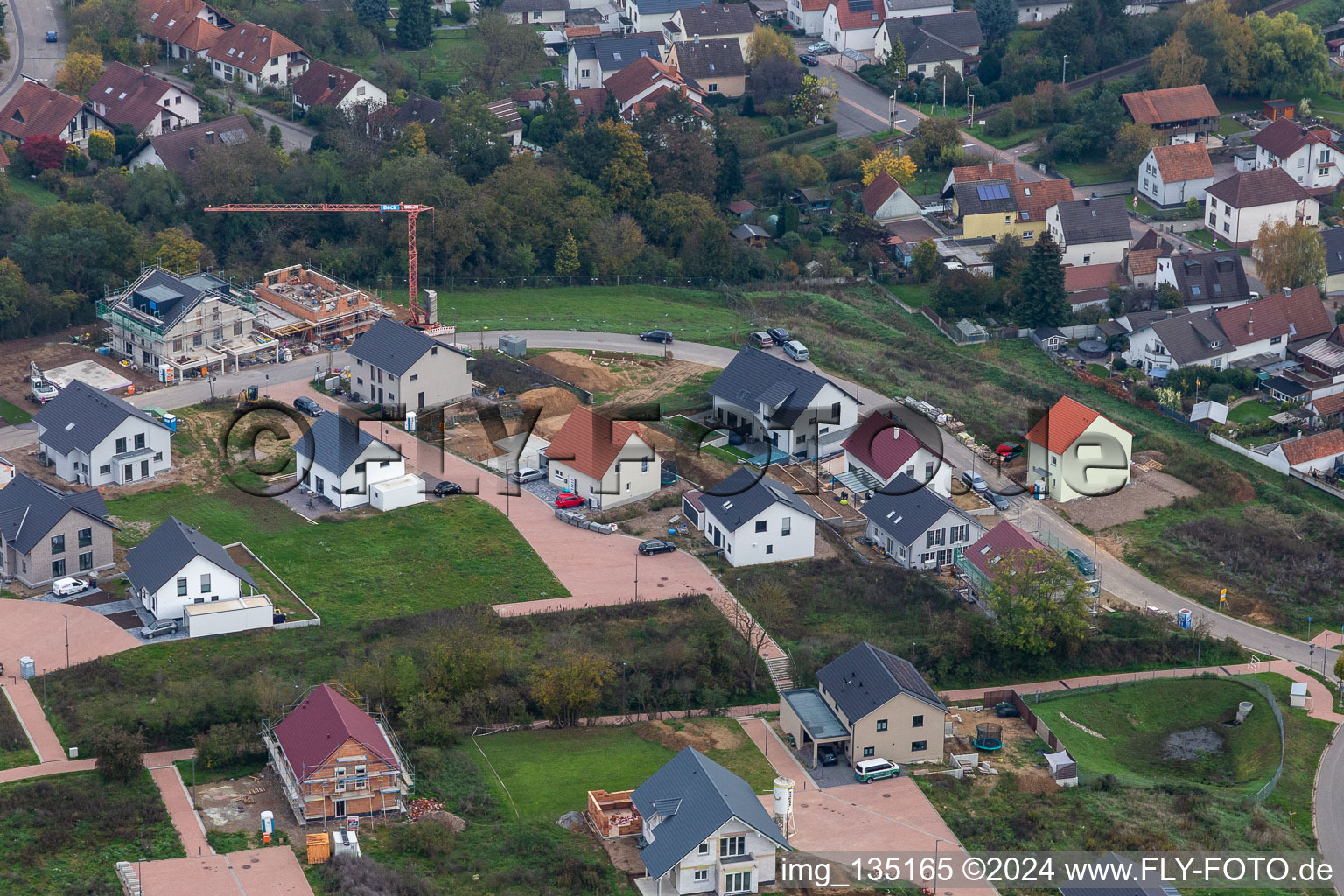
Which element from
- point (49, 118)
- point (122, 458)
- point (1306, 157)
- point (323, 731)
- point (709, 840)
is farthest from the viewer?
point (1306, 157)

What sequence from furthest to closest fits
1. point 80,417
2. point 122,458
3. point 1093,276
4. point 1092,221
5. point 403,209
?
point 1092,221 → point 1093,276 → point 403,209 → point 80,417 → point 122,458

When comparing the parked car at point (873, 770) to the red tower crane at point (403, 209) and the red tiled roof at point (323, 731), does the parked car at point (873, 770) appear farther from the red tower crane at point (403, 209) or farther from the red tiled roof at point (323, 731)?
the red tower crane at point (403, 209)

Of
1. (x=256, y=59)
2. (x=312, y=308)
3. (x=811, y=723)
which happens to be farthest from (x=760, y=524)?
(x=256, y=59)

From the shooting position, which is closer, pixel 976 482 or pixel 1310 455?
pixel 976 482

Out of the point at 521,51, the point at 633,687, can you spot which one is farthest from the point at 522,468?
the point at 521,51

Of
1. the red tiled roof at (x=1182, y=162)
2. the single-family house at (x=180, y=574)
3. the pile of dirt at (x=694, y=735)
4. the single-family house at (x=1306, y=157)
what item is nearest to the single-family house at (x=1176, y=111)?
the red tiled roof at (x=1182, y=162)

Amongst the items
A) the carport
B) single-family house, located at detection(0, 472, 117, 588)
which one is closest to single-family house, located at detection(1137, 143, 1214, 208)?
the carport

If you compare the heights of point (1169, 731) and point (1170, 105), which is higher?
point (1170, 105)

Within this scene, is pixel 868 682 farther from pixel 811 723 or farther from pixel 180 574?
pixel 180 574
